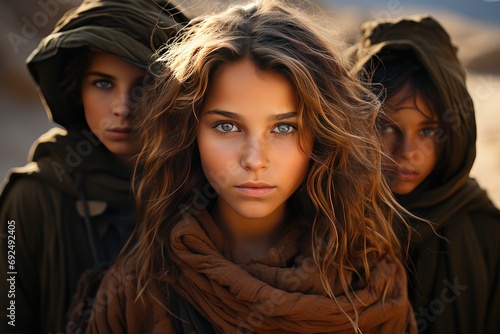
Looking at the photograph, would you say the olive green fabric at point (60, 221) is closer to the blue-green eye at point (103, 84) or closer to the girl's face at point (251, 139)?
the blue-green eye at point (103, 84)

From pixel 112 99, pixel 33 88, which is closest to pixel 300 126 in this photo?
pixel 112 99

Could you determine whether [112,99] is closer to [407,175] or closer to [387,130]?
[387,130]

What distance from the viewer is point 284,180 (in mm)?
1808

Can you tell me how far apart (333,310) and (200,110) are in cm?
72

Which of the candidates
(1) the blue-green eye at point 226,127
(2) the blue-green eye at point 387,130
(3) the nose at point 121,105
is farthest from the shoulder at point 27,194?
(2) the blue-green eye at point 387,130

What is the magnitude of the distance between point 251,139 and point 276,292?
1.48 feet

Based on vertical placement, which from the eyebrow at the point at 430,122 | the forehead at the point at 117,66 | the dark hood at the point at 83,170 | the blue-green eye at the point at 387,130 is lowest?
the dark hood at the point at 83,170

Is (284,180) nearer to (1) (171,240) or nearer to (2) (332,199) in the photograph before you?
(2) (332,199)

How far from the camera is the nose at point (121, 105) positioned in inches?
91.1

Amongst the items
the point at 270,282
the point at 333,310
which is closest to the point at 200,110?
the point at 270,282

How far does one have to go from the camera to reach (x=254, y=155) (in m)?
1.72

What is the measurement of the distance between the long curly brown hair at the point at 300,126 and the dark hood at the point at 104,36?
11.1 inches

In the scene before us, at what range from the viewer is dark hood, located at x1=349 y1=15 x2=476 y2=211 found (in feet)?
7.63

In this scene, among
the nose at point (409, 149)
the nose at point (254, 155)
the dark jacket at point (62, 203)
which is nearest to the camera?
the nose at point (254, 155)
